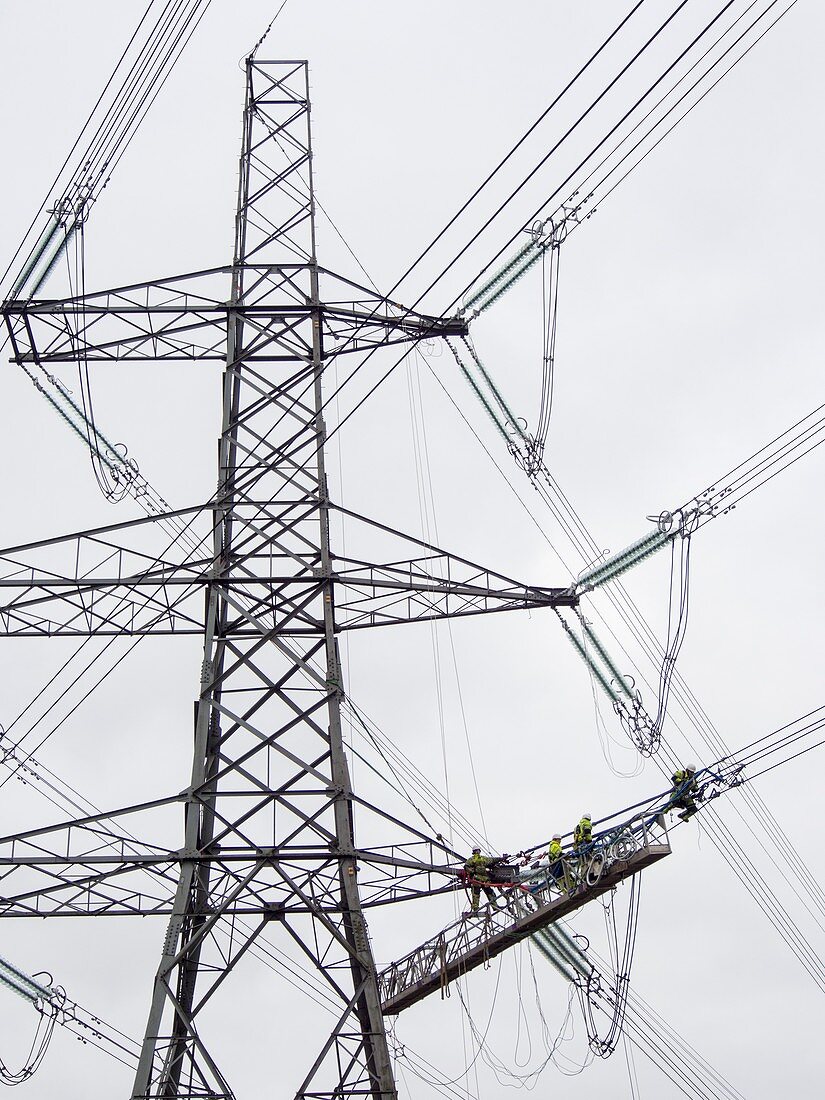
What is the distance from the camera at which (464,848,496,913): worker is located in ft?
73.3

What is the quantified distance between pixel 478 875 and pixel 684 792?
4565mm

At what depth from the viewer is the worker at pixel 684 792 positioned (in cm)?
1884

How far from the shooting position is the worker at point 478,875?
22.3 meters

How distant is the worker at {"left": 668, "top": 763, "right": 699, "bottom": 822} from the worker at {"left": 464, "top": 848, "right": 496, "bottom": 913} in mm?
4188

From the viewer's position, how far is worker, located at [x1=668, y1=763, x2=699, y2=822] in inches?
742

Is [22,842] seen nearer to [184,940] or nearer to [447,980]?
[184,940]

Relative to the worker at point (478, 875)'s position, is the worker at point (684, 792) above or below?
below

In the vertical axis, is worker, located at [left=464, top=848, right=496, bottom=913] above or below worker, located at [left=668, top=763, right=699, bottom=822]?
above

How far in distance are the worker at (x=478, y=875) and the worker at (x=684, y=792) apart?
419 cm

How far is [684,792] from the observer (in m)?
18.9

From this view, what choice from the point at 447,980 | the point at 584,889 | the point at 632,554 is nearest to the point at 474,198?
the point at 632,554

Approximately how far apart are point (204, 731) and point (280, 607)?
95.4 inches

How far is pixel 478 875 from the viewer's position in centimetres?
2238

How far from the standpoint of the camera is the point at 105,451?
1097 inches
